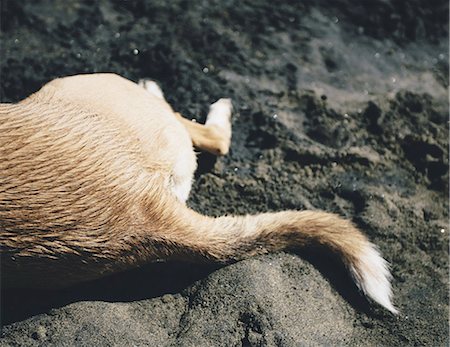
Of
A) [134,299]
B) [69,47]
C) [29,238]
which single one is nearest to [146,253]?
[134,299]

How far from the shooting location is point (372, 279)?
13.1 feet

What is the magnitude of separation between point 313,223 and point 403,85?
222cm

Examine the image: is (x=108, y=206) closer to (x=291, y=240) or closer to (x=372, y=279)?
(x=291, y=240)

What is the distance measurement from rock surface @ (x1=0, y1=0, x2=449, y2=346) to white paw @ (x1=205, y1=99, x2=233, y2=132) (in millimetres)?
116

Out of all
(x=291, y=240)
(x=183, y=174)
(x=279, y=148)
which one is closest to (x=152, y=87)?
(x=279, y=148)

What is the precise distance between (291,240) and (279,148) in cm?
116

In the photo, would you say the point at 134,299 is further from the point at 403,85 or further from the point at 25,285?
the point at 403,85

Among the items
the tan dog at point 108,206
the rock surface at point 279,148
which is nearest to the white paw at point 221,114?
the rock surface at point 279,148

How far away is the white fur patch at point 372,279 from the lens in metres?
3.98

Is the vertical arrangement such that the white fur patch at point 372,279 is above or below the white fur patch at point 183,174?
below

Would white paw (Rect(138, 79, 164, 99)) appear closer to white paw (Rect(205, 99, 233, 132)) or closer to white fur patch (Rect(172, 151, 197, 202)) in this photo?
white paw (Rect(205, 99, 233, 132))

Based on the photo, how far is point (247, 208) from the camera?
461 centimetres

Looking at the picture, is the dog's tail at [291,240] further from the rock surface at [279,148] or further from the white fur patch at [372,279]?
the rock surface at [279,148]

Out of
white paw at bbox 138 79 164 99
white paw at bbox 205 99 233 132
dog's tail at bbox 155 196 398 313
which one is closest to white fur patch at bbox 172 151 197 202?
dog's tail at bbox 155 196 398 313
